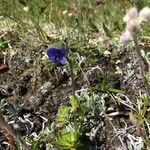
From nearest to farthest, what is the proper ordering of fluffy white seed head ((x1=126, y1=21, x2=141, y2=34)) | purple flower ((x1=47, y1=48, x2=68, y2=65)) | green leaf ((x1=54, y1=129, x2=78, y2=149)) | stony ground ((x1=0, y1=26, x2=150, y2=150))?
fluffy white seed head ((x1=126, y1=21, x2=141, y2=34)) → green leaf ((x1=54, y1=129, x2=78, y2=149)) → stony ground ((x1=0, y1=26, x2=150, y2=150)) → purple flower ((x1=47, y1=48, x2=68, y2=65))

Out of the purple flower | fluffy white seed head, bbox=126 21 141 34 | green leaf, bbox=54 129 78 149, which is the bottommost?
green leaf, bbox=54 129 78 149

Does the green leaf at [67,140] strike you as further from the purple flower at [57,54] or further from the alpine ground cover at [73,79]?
the purple flower at [57,54]

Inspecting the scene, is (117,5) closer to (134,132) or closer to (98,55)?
(98,55)

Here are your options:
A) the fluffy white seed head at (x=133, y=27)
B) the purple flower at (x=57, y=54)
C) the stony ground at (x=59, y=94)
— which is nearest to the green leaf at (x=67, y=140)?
the stony ground at (x=59, y=94)

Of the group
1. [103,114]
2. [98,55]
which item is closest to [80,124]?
[103,114]

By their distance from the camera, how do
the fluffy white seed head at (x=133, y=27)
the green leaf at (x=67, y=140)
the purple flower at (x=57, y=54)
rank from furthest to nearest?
the purple flower at (x=57, y=54)
the green leaf at (x=67, y=140)
the fluffy white seed head at (x=133, y=27)

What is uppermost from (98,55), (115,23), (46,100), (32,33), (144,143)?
(32,33)

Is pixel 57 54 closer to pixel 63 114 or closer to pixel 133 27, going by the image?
pixel 63 114

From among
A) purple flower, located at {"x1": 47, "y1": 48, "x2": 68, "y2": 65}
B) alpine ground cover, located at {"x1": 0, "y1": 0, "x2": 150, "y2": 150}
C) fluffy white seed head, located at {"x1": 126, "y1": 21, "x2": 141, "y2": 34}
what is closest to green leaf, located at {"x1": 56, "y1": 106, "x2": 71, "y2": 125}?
alpine ground cover, located at {"x1": 0, "y1": 0, "x2": 150, "y2": 150}

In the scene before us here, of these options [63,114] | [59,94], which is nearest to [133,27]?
[63,114]

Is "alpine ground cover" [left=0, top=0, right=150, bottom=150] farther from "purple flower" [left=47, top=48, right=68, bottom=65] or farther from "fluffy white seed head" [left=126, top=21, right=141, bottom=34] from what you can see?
"fluffy white seed head" [left=126, top=21, right=141, bottom=34]

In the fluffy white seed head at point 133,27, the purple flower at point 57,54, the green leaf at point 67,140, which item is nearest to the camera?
the fluffy white seed head at point 133,27
